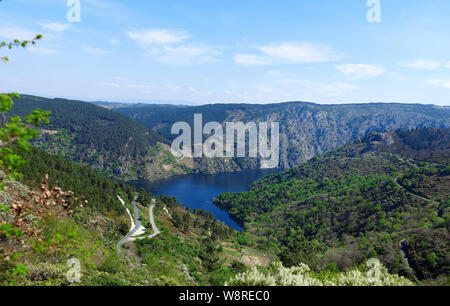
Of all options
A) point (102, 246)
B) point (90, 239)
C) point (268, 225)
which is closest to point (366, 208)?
point (268, 225)

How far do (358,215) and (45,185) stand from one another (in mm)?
96061

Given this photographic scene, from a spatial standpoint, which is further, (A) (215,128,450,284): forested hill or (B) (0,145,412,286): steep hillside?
(A) (215,128,450,284): forested hill

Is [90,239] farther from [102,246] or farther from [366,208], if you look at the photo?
[366,208]

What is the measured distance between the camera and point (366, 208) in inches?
3465

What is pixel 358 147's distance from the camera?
178875 millimetres

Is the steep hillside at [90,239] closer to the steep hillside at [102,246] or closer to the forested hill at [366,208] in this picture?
the steep hillside at [102,246]

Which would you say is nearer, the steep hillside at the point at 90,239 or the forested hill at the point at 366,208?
the steep hillside at the point at 90,239

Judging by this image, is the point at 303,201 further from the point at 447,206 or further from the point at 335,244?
the point at 447,206

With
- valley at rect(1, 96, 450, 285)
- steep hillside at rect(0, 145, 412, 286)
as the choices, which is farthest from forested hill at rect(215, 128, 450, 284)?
steep hillside at rect(0, 145, 412, 286)

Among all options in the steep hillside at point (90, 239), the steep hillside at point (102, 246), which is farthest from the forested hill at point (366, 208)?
the steep hillside at point (90, 239)

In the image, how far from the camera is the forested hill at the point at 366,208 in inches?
1818

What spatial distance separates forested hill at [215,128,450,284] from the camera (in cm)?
4619

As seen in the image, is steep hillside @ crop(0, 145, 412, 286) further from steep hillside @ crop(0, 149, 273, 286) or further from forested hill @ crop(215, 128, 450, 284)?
forested hill @ crop(215, 128, 450, 284)
